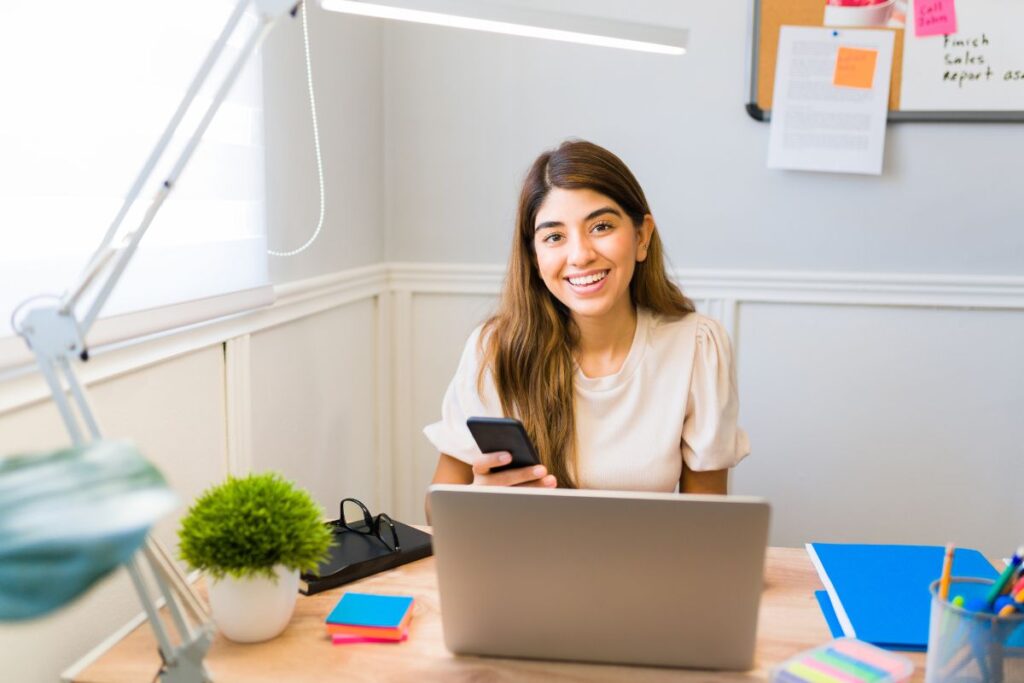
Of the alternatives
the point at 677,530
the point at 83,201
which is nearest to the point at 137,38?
the point at 83,201

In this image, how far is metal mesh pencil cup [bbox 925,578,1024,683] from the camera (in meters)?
0.81

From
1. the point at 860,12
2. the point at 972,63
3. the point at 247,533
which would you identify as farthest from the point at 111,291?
the point at 972,63

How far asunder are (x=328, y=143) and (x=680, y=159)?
883 mm

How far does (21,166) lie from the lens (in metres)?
1.07

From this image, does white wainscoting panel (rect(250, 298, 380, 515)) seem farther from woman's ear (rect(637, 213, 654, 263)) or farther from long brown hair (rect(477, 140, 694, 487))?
woman's ear (rect(637, 213, 654, 263))

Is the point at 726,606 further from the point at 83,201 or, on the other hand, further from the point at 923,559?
the point at 83,201

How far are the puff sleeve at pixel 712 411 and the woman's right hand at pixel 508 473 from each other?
1.20ft

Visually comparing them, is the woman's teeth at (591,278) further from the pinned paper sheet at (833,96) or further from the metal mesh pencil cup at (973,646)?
the pinned paper sheet at (833,96)

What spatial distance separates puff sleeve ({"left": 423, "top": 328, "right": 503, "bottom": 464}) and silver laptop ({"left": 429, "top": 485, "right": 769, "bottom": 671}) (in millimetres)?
709

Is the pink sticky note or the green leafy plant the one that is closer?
the green leafy plant

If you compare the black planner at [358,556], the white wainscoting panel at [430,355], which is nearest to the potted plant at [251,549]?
the black planner at [358,556]

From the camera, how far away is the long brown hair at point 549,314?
162 centimetres

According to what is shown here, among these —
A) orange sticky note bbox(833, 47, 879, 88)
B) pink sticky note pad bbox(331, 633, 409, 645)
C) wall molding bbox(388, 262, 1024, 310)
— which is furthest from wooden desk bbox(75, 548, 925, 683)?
orange sticky note bbox(833, 47, 879, 88)

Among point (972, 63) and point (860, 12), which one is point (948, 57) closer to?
point (972, 63)
